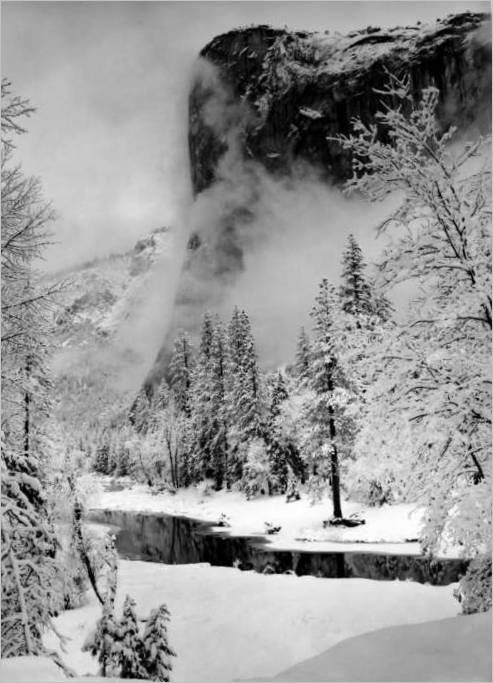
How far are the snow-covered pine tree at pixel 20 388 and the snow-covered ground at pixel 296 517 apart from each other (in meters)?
9.24

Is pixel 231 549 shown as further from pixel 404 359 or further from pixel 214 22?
pixel 214 22

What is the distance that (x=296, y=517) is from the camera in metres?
28.9

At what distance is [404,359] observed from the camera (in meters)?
6.96

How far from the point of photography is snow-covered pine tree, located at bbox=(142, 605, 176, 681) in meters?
7.33

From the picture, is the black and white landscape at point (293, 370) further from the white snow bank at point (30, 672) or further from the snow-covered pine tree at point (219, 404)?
the snow-covered pine tree at point (219, 404)

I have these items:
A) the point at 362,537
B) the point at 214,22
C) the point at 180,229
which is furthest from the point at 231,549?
the point at 180,229

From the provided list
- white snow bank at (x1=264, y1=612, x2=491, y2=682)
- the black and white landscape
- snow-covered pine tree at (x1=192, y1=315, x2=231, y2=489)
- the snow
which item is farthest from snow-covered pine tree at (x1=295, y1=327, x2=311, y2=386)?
white snow bank at (x1=264, y1=612, x2=491, y2=682)

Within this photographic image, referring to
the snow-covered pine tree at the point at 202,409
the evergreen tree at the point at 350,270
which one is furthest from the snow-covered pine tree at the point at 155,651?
the snow-covered pine tree at the point at 202,409

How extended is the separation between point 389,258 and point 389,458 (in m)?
2.99

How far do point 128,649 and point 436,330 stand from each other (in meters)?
6.55

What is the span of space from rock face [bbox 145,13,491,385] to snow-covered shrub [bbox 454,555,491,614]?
6414mm

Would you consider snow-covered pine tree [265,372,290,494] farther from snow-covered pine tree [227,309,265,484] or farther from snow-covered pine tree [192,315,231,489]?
snow-covered pine tree [192,315,231,489]

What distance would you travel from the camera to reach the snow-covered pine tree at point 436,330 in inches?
263

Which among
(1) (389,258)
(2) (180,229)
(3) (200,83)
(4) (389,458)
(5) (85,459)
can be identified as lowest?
(5) (85,459)
